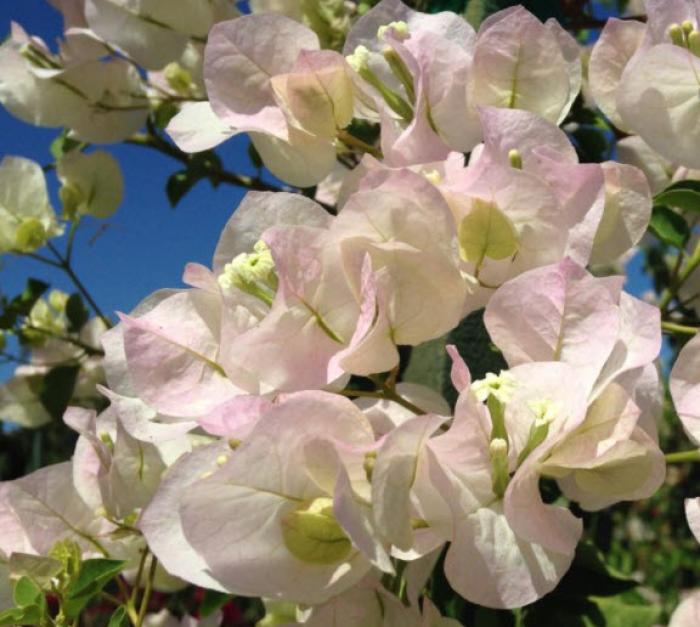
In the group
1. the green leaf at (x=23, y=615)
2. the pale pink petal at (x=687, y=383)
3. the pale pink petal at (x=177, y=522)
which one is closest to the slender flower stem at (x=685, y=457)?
the pale pink petal at (x=687, y=383)

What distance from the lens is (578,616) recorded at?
2.32 ft

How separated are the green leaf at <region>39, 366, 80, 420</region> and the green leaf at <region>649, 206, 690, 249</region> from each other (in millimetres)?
801

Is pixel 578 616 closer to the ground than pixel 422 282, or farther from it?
closer to the ground

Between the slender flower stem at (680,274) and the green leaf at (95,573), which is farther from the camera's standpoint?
the slender flower stem at (680,274)

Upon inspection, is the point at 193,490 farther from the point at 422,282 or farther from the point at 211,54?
the point at 211,54

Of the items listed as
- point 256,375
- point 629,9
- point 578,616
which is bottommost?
point 578,616

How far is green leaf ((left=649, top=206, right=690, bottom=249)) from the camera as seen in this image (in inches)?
26.4

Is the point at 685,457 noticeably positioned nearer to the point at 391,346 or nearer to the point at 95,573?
the point at 391,346

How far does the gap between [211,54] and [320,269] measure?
0.22 m

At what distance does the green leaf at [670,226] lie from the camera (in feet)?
2.20

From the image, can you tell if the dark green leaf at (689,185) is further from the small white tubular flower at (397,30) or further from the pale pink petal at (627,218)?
the small white tubular flower at (397,30)

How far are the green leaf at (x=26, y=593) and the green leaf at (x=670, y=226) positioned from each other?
1.59ft

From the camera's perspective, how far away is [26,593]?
0.54m

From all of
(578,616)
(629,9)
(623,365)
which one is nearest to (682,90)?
(623,365)
